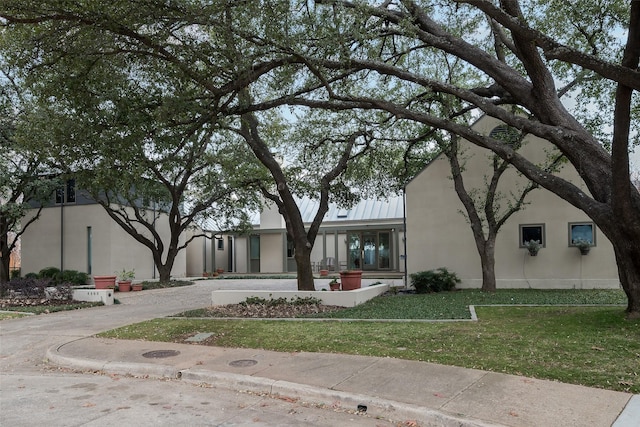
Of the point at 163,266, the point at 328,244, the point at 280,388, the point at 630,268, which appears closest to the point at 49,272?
the point at 163,266

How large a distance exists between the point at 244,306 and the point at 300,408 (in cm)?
829

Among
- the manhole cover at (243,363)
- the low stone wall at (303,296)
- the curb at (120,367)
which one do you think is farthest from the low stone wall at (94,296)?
the manhole cover at (243,363)

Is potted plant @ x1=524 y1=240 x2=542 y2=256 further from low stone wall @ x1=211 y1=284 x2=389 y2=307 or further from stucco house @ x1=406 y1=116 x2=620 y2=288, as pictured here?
low stone wall @ x1=211 y1=284 x2=389 y2=307

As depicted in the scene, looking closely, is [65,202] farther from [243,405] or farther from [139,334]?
[243,405]

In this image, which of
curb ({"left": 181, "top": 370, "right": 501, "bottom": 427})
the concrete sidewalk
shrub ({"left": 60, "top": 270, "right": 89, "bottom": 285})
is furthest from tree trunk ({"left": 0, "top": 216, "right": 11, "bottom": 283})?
curb ({"left": 181, "top": 370, "right": 501, "bottom": 427})

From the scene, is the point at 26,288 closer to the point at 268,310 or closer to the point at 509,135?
the point at 268,310

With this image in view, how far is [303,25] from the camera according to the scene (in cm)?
1091

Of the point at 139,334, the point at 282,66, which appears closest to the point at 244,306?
the point at 139,334

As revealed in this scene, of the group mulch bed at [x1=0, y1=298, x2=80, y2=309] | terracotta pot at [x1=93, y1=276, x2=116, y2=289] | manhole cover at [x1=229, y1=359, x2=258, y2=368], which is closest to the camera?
manhole cover at [x1=229, y1=359, x2=258, y2=368]

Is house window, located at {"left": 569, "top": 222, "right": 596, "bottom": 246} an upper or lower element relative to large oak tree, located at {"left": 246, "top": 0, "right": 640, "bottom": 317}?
lower

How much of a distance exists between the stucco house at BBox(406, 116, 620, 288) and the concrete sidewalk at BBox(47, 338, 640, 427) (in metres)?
12.1

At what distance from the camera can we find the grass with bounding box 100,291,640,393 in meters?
6.70

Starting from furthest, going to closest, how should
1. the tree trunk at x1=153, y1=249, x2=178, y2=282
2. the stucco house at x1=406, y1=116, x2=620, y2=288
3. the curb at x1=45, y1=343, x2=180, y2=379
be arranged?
the tree trunk at x1=153, y1=249, x2=178, y2=282
the stucco house at x1=406, y1=116, x2=620, y2=288
the curb at x1=45, y1=343, x2=180, y2=379

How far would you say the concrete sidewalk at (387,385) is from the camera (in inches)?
202
